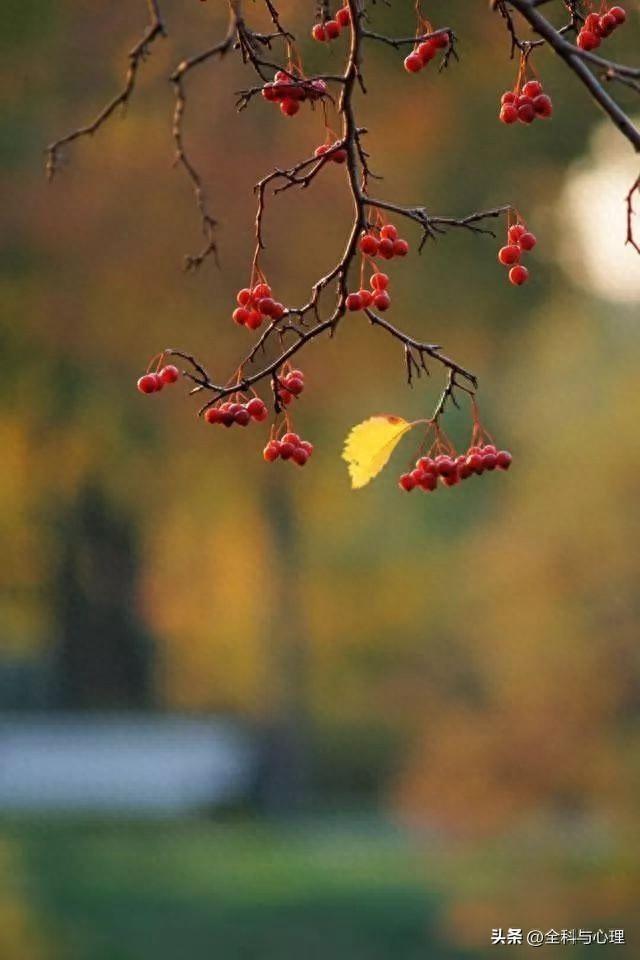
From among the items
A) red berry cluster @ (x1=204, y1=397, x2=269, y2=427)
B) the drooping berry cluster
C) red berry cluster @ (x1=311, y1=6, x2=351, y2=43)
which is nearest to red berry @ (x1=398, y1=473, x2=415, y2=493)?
red berry cluster @ (x1=204, y1=397, x2=269, y2=427)

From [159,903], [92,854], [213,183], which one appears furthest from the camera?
[213,183]

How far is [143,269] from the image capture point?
16547 mm

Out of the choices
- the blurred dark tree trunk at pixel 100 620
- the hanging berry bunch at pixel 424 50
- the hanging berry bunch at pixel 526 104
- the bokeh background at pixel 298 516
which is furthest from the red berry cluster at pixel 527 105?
the blurred dark tree trunk at pixel 100 620

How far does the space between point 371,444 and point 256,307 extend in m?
0.24

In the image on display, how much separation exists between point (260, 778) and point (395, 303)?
4929 millimetres

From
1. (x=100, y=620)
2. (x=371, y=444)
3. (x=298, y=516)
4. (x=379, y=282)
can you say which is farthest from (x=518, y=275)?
(x=100, y=620)

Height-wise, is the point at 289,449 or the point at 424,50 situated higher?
the point at 424,50

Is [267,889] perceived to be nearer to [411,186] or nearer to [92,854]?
[92,854]

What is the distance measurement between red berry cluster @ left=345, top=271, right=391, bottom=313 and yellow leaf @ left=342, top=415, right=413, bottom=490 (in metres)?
0.15

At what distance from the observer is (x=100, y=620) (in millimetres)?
17547

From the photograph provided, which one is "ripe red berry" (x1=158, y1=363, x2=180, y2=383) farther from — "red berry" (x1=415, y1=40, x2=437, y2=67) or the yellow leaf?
"red berry" (x1=415, y1=40, x2=437, y2=67)

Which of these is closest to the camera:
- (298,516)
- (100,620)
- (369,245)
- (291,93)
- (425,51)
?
(291,93)

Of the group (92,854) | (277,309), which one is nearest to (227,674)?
(92,854)

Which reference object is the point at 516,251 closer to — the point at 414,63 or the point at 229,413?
the point at 414,63
